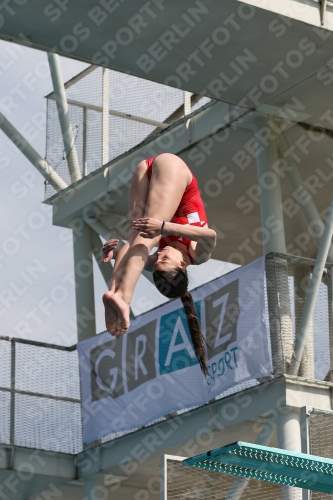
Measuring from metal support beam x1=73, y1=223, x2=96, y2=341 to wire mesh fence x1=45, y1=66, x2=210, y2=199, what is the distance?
115 centimetres

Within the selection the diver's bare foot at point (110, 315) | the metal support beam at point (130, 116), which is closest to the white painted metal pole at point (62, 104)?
the metal support beam at point (130, 116)

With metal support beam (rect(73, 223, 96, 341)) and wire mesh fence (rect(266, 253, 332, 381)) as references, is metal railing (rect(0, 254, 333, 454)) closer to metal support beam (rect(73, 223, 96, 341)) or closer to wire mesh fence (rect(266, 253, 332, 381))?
wire mesh fence (rect(266, 253, 332, 381))

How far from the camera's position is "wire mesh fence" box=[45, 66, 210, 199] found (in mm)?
19656

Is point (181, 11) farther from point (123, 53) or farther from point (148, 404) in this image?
point (148, 404)

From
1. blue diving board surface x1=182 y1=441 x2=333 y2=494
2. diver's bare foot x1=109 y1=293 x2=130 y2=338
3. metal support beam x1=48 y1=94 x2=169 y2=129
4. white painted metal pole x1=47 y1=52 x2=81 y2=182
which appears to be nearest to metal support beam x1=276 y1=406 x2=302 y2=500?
blue diving board surface x1=182 y1=441 x2=333 y2=494

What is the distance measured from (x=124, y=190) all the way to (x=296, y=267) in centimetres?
387

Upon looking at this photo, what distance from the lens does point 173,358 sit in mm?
17922

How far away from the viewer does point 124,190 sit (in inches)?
794

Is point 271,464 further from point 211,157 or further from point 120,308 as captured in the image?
point 211,157

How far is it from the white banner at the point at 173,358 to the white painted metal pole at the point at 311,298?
0.36 meters

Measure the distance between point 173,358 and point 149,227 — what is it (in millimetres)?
8689

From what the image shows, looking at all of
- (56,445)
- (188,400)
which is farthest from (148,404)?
(56,445)

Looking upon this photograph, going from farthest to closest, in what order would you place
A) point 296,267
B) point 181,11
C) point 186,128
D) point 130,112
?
point 130,112 → point 186,128 → point 296,267 → point 181,11

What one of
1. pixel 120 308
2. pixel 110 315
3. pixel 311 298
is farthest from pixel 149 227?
pixel 311 298
